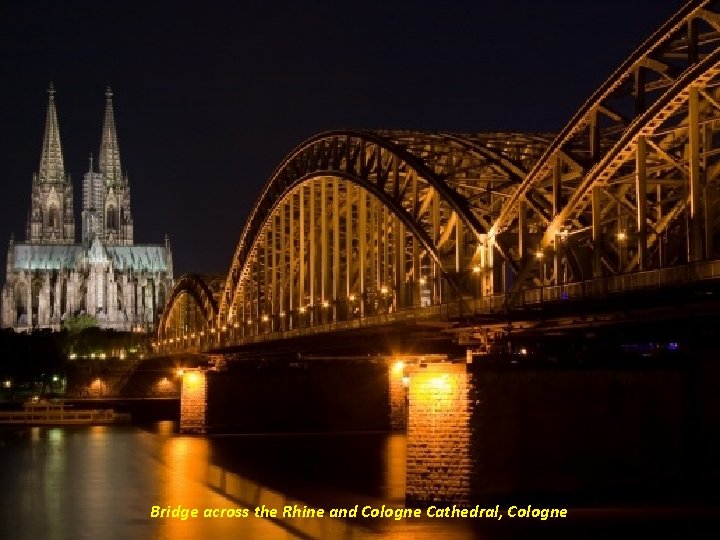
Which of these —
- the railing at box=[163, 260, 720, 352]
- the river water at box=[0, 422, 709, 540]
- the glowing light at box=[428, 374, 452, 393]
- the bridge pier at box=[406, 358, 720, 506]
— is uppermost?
the railing at box=[163, 260, 720, 352]

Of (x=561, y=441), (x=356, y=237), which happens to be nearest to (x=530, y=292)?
(x=561, y=441)

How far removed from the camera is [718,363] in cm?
5741

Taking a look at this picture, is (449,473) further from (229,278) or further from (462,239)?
(229,278)

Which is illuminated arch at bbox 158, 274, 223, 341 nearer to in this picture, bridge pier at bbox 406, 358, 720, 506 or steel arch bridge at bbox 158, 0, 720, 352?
steel arch bridge at bbox 158, 0, 720, 352

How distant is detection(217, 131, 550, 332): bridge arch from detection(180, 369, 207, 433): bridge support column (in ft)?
20.5

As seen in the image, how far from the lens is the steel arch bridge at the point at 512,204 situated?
1829 inches

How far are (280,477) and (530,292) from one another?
21.3 metres

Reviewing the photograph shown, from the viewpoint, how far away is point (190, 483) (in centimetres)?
6700

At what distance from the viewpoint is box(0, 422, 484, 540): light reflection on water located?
48094mm

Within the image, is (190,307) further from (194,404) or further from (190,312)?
(194,404)

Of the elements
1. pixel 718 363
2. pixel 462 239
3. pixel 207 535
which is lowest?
pixel 207 535

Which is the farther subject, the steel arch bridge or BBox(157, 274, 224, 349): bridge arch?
BBox(157, 274, 224, 349): bridge arch

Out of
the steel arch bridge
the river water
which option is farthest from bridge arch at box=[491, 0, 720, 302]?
the river water

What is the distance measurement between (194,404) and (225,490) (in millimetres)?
53646
